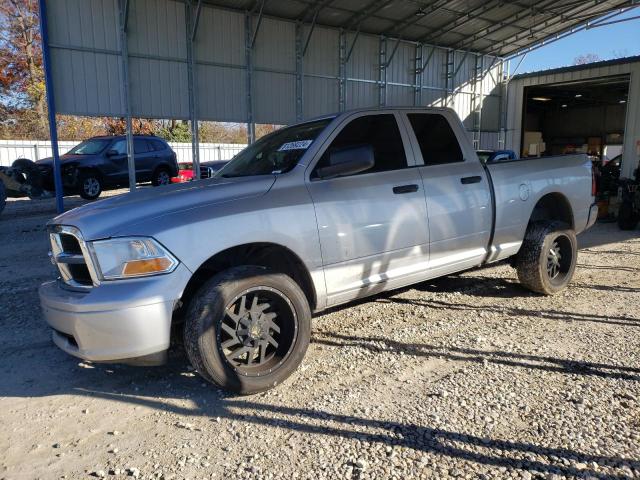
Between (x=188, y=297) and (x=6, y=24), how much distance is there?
3223 cm

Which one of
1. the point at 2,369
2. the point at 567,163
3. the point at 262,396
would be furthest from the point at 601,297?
the point at 2,369

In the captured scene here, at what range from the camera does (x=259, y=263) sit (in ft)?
12.0

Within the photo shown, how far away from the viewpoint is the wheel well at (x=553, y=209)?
5.53m

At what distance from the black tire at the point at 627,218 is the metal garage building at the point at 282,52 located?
9114 millimetres

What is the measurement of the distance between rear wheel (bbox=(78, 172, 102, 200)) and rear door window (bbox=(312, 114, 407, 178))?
476 inches

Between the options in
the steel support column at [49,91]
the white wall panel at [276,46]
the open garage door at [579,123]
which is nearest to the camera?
the steel support column at [49,91]

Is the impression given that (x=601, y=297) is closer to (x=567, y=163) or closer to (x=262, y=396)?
(x=567, y=163)

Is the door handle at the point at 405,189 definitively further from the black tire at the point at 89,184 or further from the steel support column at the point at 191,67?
the black tire at the point at 89,184

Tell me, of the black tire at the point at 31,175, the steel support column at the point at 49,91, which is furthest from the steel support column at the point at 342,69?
the black tire at the point at 31,175

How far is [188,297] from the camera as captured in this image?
3.40 meters

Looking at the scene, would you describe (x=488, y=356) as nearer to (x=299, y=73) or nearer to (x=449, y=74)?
(x=299, y=73)

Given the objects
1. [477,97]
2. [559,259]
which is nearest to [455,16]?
[477,97]

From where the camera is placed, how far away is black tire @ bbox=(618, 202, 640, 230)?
10394mm

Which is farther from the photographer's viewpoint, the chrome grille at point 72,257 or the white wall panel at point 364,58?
the white wall panel at point 364,58
